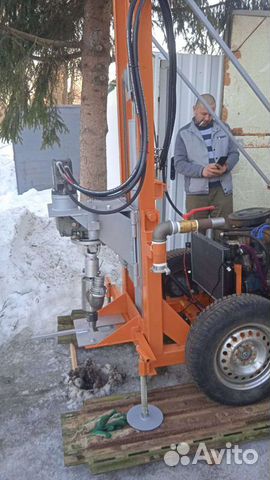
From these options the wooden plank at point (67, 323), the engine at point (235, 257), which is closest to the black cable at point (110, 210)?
the engine at point (235, 257)

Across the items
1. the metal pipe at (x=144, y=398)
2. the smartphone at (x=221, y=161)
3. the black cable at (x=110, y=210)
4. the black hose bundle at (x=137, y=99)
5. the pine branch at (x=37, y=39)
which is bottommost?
the metal pipe at (x=144, y=398)

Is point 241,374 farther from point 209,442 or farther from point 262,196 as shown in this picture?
point 262,196

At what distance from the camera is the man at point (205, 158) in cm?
385

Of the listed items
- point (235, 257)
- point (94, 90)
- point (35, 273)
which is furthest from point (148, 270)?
point (94, 90)

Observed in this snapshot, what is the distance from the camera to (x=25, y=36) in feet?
14.0

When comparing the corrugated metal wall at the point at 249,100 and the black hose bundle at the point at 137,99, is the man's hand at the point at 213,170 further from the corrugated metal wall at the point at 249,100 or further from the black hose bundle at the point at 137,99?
the black hose bundle at the point at 137,99

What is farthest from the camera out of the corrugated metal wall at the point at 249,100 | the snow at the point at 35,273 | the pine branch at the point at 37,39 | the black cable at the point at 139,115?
the corrugated metal wall at the point at 249,100

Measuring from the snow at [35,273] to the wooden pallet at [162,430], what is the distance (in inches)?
51.2

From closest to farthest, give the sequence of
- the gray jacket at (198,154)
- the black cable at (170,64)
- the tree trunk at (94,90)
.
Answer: the black cable at (170,64)
the gray jacket at (198,154)
the tree trunk at (94,90)

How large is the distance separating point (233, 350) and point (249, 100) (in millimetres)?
3395

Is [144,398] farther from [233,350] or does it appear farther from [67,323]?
[67,323]

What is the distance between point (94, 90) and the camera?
15.4 ft

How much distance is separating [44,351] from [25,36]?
3.31 meters

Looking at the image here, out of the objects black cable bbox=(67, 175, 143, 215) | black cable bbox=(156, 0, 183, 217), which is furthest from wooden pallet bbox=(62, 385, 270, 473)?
black cable bbox=(156, 0, 183, 217)
